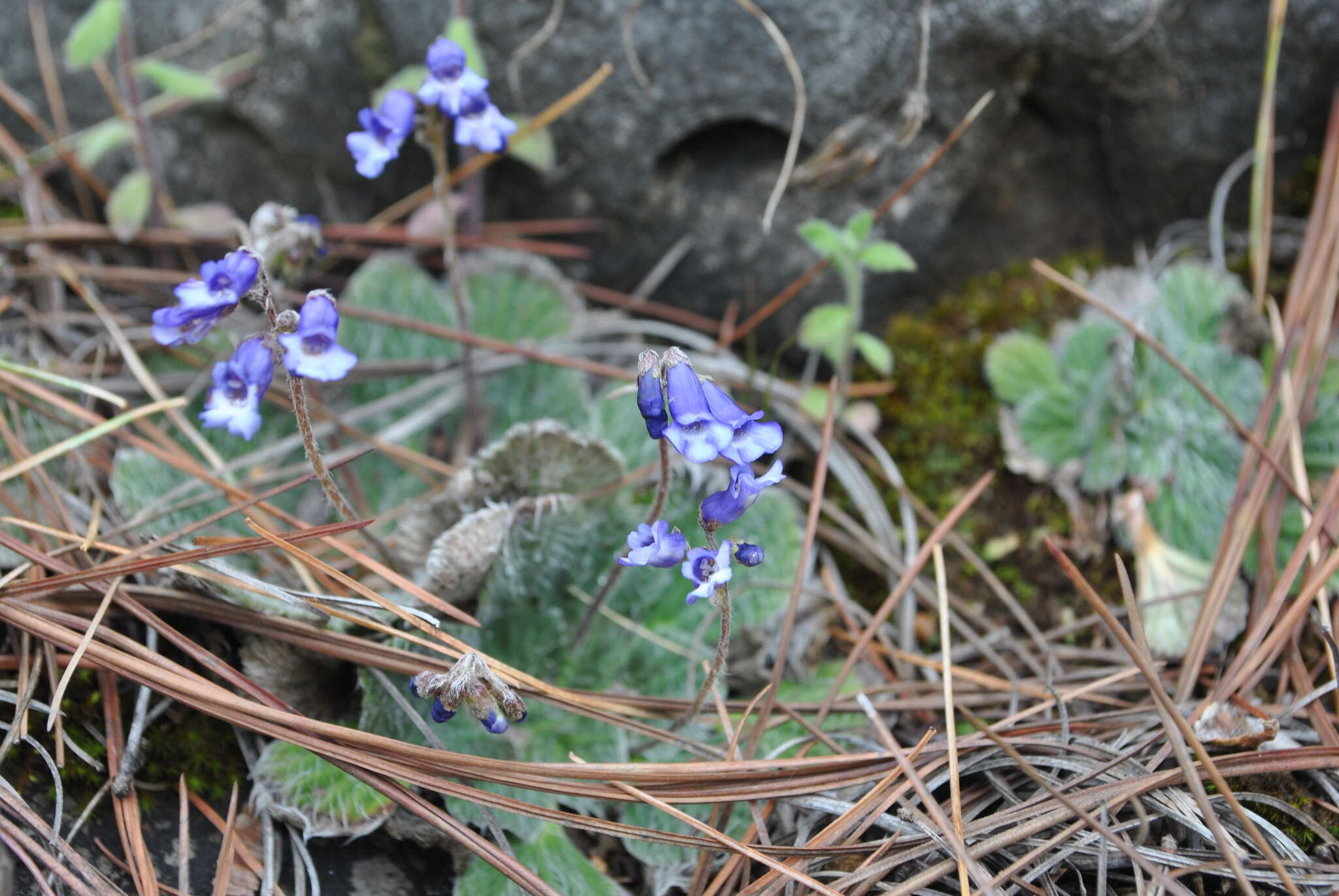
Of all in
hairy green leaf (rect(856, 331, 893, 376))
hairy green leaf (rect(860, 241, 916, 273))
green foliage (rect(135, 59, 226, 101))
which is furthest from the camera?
hairy green leaf (rect(856, 331, 893, 376))

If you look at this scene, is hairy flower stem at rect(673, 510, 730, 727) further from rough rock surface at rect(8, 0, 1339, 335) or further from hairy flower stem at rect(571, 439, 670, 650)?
rough rock surface at rect(8, 0, 1339, 335)

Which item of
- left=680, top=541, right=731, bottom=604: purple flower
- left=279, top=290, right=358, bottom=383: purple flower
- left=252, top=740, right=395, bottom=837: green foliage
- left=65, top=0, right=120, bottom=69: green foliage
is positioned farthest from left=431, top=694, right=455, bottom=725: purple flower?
left=65, top=0, right=120, bottom=69: green foliage

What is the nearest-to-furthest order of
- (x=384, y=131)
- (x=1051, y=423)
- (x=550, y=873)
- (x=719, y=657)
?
(x=719, y=657) → (x=550, y=873) → (x=384, y=131) → (x=1051, y=423)

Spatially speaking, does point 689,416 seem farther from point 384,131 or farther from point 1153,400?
point 1153,400

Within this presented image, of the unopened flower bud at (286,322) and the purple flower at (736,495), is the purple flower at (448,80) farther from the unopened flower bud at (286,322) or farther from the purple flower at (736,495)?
the purple flower at (736,495)

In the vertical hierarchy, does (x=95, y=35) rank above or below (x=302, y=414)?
above

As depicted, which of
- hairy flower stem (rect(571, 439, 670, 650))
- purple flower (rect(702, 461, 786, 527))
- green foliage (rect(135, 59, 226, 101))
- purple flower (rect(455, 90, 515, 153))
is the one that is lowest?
hairy flower stem (rect(571, 439, 670, 650))

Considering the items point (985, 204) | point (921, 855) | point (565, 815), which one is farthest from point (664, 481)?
point (985, 204)

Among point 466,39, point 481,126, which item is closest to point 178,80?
point 466,39

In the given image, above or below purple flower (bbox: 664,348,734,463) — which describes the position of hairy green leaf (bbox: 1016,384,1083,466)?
below
